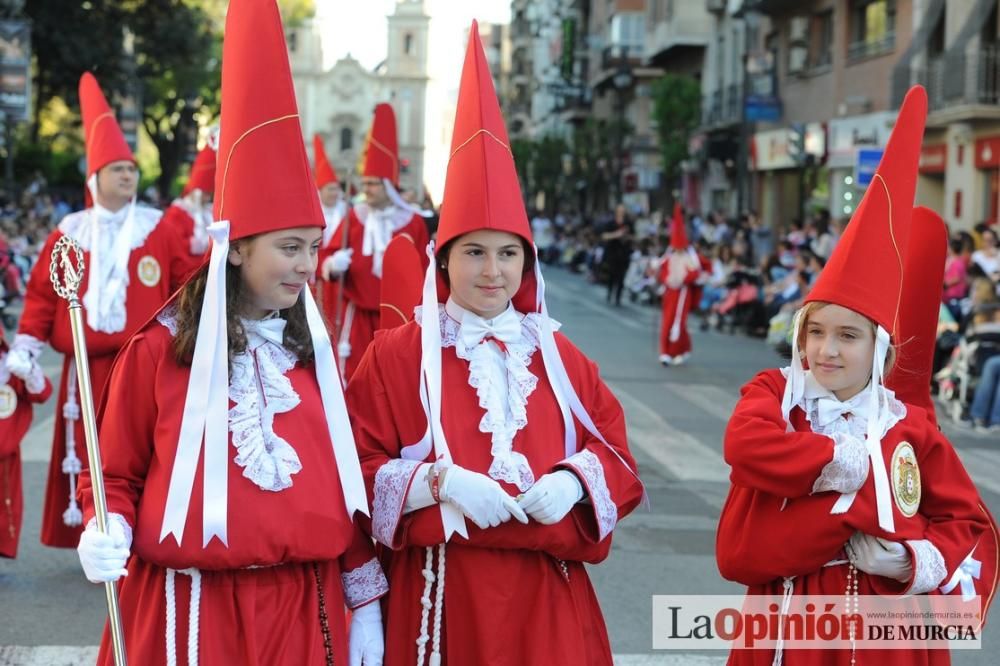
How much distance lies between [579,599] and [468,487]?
0.50 m

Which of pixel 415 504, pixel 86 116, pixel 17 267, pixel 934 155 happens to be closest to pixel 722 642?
pixel 415 504

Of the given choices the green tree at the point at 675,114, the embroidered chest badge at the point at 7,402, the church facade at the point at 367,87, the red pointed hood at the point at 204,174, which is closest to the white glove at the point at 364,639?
the embroidered chest badge at the point at 7,402

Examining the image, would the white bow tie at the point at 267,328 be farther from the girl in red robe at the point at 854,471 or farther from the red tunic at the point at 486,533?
the girl in red robe at the point at 854,471

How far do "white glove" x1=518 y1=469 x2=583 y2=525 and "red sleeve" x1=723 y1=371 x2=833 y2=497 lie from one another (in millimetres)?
516

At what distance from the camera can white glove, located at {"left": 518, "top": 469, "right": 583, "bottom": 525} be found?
3.64 meters

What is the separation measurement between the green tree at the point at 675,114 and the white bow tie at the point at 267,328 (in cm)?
3620

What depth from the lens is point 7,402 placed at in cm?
674

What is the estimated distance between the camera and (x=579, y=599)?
3.84 metres

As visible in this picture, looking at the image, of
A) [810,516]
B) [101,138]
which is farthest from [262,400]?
[101,138]

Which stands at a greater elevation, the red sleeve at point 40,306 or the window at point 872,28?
the window at point 872,28

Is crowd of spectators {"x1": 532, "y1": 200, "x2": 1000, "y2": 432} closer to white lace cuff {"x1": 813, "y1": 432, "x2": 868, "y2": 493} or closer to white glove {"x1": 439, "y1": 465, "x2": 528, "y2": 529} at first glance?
white lace cuff {"x1": 813, "y1": 432, "x2": 868, "y2": 493}

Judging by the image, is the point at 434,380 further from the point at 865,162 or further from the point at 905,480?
the point at 865,162

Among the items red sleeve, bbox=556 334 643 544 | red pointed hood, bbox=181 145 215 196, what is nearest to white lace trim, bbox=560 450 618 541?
red sleeve, bbox=556 334 643 544

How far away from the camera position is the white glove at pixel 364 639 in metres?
3.67
